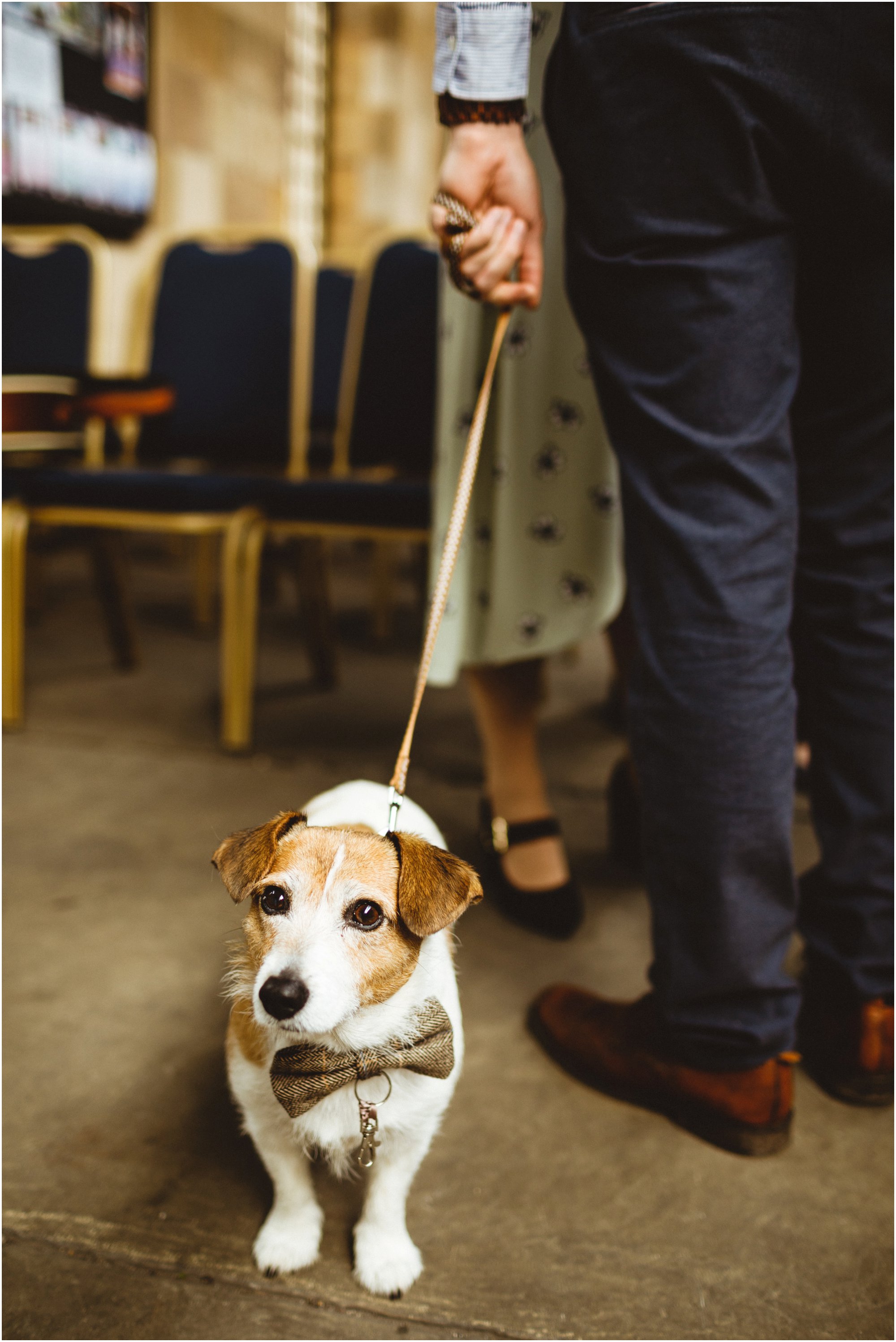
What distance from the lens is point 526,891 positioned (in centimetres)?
140

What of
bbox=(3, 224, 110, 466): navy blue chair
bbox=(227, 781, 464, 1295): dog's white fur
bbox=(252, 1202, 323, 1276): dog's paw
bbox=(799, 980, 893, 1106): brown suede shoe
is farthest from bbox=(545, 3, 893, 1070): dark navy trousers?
bbox=(3, 224, 110, 466): navy blue chair

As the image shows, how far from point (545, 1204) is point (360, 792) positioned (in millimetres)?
450

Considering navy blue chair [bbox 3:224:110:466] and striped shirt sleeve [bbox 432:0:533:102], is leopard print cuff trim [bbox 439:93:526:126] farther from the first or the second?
navy blue chair [bbox 3:224:110:466]

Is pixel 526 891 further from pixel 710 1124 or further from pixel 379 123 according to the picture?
pixel 379 123

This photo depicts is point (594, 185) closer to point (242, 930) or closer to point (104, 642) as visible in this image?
point (242, 930)

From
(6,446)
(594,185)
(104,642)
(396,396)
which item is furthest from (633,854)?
(104,642)

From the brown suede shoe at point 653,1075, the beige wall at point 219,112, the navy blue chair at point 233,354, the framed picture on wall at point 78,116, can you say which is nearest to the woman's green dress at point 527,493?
the brown suede shoe at point 653,1075

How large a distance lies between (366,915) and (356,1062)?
0.13 m

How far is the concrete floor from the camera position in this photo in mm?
792

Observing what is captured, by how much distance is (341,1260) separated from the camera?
833 millimetres

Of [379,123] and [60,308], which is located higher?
[379,123]

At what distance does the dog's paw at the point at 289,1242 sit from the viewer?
812 millimetres

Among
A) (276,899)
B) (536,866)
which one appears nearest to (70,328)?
(536,866)

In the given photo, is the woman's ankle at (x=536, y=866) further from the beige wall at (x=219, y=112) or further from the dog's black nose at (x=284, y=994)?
the beige wall at (x=219, y=112)
